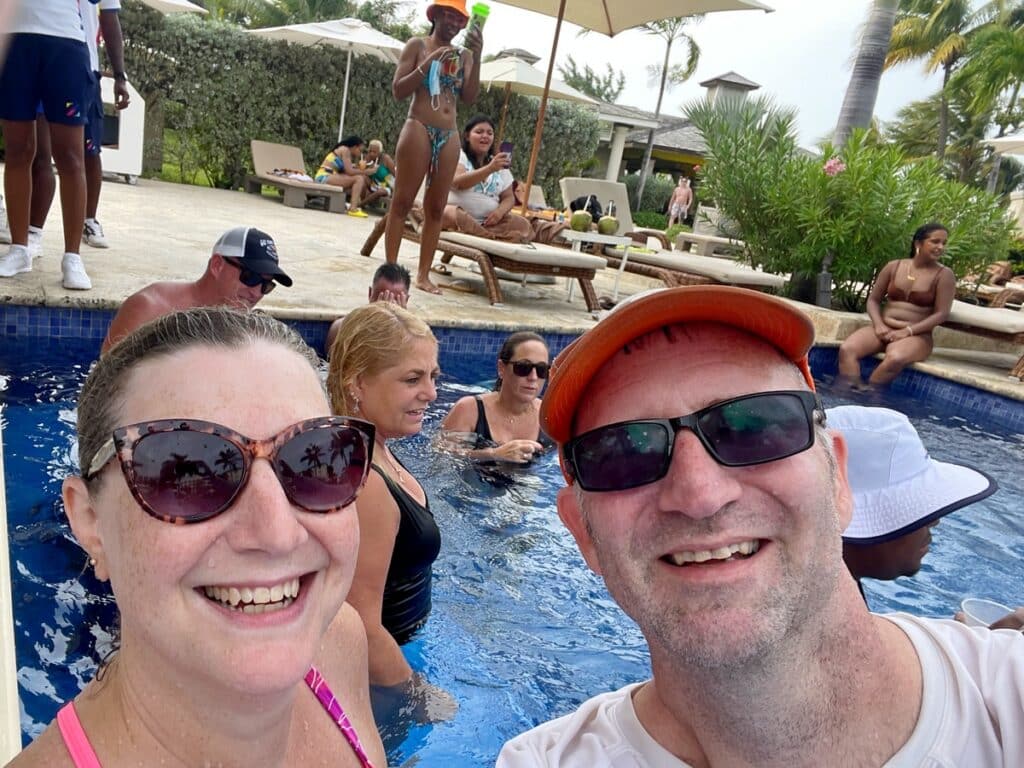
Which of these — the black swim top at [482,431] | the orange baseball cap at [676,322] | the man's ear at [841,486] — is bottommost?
the black swim top at [482,431]

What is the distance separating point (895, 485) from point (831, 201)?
972 centimetres

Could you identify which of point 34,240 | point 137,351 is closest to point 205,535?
point 137,351

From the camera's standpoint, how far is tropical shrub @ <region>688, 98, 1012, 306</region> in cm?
1062

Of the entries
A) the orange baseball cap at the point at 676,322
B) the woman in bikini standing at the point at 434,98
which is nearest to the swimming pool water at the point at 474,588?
the orange baseball cap at the point at 676,322

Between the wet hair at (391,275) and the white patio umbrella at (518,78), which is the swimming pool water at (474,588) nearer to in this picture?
the wet hair at (391,275)

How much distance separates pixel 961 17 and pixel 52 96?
43.6 m

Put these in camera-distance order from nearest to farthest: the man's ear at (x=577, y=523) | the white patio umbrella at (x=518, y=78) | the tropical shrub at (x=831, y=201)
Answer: the man's ear at (x=577, y=523), the tropical shrub at (x=831, y=201), the white patio umbrella at (x=518, y=78)

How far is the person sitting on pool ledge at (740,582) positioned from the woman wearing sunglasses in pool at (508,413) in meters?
3.50

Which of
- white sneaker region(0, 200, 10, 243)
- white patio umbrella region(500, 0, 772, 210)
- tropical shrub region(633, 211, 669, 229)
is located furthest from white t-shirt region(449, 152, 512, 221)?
tropical shrub region(633, 211, 669, 229)

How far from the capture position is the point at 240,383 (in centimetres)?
128

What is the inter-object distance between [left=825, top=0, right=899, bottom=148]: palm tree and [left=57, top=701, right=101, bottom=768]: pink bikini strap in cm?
1507

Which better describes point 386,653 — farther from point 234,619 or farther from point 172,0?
point 172,0

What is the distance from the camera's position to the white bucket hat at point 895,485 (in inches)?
91.0

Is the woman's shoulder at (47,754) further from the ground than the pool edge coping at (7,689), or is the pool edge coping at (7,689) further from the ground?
the woman's shoulder at (47,754)
